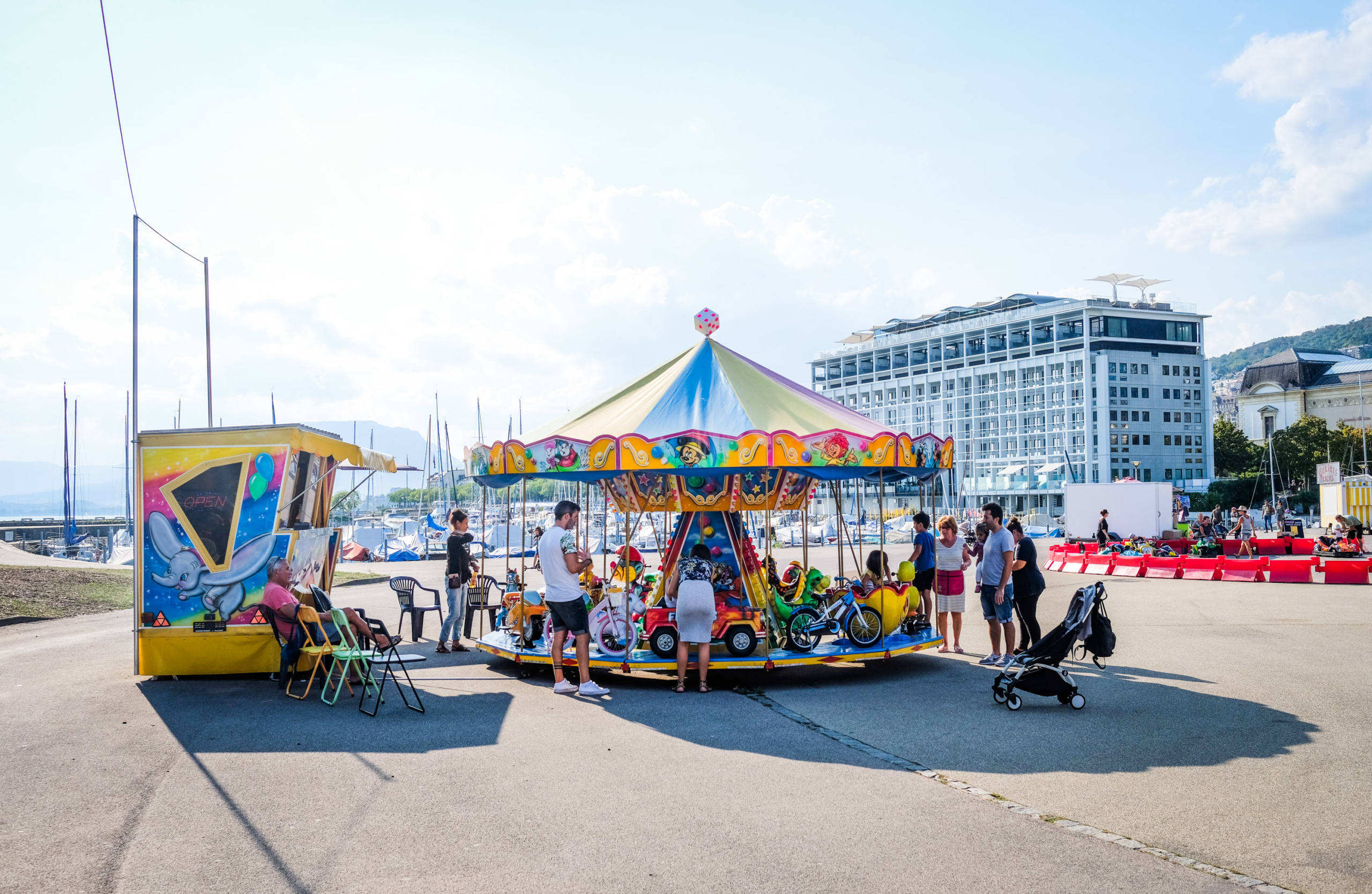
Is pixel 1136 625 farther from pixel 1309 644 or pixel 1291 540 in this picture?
pixel 1291 540

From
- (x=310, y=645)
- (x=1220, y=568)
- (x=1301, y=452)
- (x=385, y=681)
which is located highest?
(x=1301, y=452)

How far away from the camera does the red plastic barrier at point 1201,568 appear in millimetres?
24734

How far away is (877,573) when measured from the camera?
12.8 meters

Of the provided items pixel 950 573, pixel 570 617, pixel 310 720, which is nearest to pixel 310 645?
pixel 310 720

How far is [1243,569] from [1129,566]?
9.66 feet

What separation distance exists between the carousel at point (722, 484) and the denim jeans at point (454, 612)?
0.57 meters

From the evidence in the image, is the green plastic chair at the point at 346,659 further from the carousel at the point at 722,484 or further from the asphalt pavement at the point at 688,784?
the carousel at the point at 722,484

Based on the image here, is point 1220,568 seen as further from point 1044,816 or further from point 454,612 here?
point 1044,816

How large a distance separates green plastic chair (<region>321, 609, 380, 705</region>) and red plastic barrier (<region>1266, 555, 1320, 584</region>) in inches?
855

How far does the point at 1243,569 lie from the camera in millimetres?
24328

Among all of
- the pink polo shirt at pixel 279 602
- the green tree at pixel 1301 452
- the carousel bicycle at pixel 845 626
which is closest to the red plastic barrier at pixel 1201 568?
the carousel bicycle at pixel 845 626

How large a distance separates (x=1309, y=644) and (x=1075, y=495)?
25.1 meters

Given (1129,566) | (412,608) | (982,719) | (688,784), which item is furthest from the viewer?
(1129,566)

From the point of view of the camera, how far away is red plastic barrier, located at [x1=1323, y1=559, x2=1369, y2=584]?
22.6m
